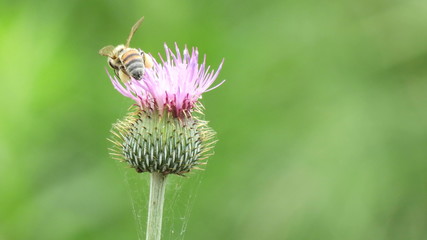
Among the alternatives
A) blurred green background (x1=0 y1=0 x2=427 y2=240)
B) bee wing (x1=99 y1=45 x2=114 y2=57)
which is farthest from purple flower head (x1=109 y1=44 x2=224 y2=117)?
blurred green background (x1=0 y1=0 x2=427 y2=240)

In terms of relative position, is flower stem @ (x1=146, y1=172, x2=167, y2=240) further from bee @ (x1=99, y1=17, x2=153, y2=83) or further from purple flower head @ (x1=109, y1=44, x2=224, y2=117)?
bee @ (x1=99, y1=17, x2=153, y2=83)

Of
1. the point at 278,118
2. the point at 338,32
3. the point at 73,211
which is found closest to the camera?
the point at 73,211

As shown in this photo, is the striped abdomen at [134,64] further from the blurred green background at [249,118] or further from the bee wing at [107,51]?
the blurred green background at [249,118]

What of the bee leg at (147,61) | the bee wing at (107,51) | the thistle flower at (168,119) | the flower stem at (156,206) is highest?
the bee wing at (107,51)

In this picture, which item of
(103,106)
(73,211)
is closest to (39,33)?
(103,106)

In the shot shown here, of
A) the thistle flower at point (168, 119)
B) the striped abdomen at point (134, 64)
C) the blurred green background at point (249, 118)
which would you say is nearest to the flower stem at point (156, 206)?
the thistle flower at point (168, 119)

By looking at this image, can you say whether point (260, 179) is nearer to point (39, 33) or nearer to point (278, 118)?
point (278, 118)

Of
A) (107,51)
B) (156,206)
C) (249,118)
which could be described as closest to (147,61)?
(107,51)
